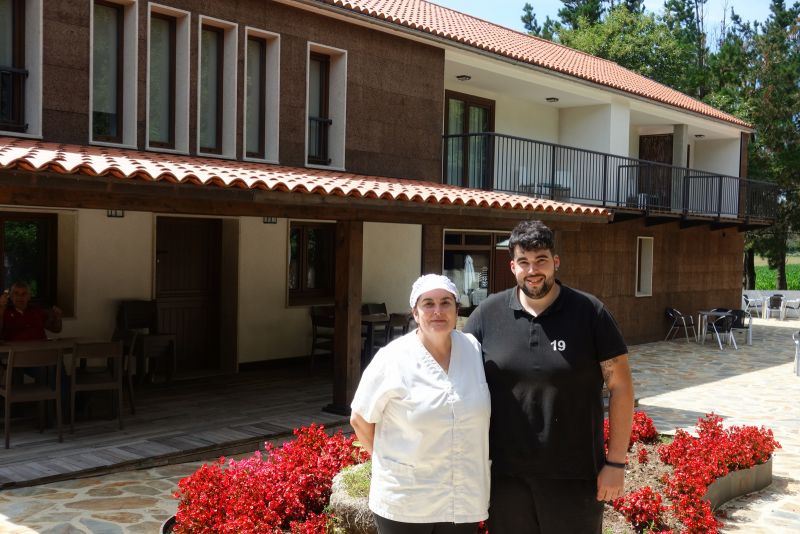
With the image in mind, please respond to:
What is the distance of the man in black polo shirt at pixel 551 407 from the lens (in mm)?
3342

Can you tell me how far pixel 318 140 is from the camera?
42.5 feet

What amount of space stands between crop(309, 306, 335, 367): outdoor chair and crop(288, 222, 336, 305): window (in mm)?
492

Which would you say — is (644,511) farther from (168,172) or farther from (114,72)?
(114,72)

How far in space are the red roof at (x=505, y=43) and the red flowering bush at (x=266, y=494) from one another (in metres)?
Result: 8.24

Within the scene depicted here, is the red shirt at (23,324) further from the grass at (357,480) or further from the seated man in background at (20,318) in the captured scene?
the grass at (357,480)

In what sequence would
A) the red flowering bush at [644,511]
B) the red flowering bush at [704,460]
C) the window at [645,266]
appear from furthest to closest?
the window at [645,266] → the red flowering bush at [704,460] → the red flowering bush at [644,511]

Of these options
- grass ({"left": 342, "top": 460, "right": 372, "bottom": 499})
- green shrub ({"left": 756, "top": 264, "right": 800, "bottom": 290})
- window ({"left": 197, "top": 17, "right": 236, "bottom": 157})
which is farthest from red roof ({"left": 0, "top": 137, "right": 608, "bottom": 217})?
green shrub ({"left": 756, "top": 264, "right": 800, "bottom": 290})

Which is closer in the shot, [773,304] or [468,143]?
[468,143]

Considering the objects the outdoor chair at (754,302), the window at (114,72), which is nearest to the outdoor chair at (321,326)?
the window at (114,72)

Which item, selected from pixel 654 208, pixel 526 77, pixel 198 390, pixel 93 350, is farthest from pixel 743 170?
pixel 93 350

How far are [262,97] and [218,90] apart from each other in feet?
2.44

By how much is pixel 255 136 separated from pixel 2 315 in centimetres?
450

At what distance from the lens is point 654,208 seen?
19422 mm

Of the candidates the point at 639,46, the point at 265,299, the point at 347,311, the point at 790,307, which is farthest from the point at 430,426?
the point at 639,46
